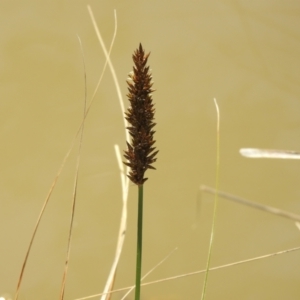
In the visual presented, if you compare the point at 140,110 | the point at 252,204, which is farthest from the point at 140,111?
the point at 252,204

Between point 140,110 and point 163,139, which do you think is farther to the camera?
point 163,139

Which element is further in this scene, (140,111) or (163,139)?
(163,139)

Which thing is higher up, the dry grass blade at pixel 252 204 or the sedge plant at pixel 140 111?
the sedge plant at pixel 140 111

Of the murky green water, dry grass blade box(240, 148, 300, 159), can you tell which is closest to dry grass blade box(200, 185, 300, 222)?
dry grass blade box(240, 148, 300, 159)

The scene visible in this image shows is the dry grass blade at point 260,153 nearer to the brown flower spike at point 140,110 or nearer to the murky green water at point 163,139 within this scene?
the brown flower spike at point 140,110

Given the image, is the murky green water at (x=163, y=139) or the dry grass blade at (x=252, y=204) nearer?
the dry grass blade at (x=252, y=204)

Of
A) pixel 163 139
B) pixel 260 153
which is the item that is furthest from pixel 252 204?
pixel 163 139

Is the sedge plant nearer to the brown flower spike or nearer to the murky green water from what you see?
the brown flower spike

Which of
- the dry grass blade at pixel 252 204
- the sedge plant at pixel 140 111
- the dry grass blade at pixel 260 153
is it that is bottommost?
the dry grass blade at pixel 252 204

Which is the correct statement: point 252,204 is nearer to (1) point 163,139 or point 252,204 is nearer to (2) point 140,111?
(2) point 140,111

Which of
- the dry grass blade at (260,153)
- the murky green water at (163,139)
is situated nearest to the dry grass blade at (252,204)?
the dry grass blade at (260,153)

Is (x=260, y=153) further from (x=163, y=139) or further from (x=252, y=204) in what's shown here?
(x=163, y=139)
